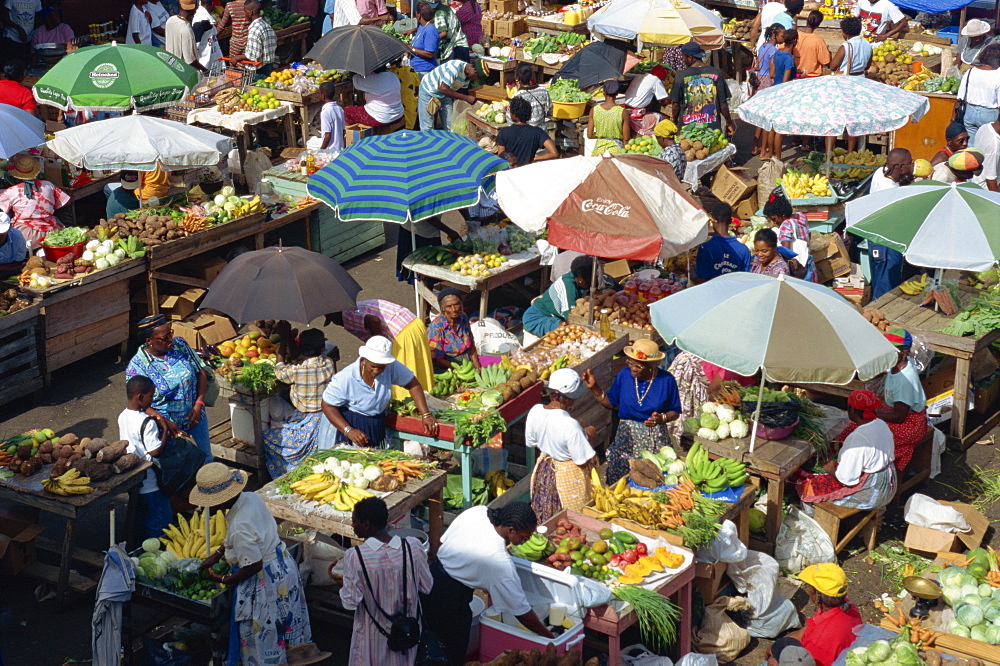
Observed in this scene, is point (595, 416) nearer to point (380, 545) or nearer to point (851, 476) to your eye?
point (851, 476)

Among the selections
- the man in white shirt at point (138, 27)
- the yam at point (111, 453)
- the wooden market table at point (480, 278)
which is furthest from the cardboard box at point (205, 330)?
the man in white shirt at point (138, 27)

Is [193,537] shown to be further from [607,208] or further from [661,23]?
[661,23]

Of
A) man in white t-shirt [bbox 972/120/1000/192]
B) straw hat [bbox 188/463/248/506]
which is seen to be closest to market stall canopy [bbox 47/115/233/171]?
straw hat [bbox 188/463/248/506]

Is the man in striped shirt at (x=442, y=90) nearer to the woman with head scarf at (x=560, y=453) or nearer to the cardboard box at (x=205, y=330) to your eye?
the cardboard box at (x=205, y=330)

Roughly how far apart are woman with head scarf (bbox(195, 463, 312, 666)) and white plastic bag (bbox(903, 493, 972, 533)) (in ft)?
15.2

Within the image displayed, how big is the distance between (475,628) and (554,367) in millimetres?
3008

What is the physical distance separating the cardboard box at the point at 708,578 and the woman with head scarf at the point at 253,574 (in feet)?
8.66

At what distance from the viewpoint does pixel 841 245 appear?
42.4 feet

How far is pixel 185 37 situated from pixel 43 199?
5.82 m

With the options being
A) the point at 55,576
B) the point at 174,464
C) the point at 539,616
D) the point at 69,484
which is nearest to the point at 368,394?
the point at 174,464

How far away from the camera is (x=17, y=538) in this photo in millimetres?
8469

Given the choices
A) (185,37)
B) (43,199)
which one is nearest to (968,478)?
(43,199)

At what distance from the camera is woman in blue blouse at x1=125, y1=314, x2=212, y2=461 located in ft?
29.4

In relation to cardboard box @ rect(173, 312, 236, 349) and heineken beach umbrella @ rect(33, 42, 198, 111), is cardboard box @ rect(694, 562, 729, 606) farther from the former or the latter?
heineken beach umbrella @ rect(33, 42, 198, 111)
